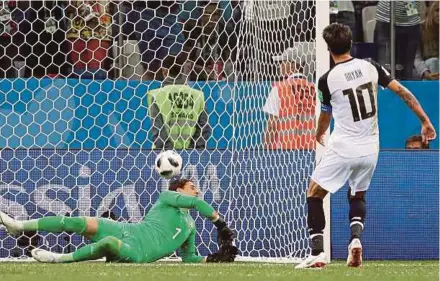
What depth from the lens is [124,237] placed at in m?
10.2

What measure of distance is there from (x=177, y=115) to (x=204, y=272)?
11.8 ft

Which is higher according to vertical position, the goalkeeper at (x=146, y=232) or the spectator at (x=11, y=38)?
the spectator at (x=11, y=38)

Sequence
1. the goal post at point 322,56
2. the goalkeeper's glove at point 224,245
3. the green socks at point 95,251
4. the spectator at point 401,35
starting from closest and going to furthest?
the green socks at point 95,251 < the goalkeeper's glove at point 224,245 < the goal post at point 322,56 < the spectator at point 401,35

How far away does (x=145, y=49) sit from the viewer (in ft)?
40.9

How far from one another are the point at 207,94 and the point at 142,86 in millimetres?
626

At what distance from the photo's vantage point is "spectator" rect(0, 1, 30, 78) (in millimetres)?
12141

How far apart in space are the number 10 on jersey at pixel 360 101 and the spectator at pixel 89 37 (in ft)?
11.7

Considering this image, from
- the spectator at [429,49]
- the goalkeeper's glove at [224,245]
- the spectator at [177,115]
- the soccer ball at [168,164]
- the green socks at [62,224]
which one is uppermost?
the spectator at [429,49]

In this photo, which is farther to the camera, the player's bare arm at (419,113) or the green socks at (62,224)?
the green socks at (62,224)

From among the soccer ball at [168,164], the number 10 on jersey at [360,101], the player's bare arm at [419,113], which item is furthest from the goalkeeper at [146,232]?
the player's bare arm at [419,113]

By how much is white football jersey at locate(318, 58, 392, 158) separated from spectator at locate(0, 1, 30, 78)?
3731 millimetres

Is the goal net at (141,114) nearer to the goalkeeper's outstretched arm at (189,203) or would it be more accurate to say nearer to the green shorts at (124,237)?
the goalkeeper's outstretched arm at (189,203)

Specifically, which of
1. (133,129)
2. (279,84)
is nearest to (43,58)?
(133,129)

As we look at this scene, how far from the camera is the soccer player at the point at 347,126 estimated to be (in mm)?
9438
